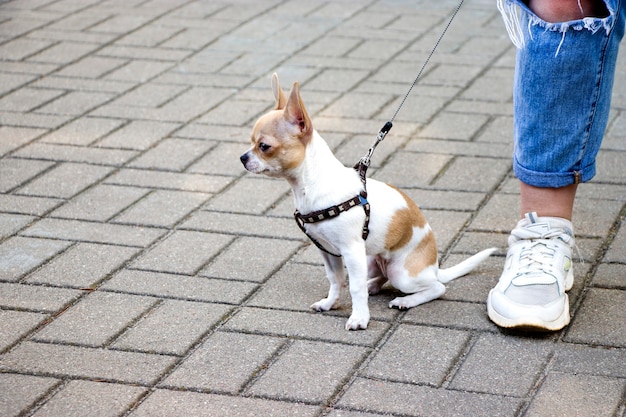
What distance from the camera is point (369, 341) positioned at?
10.0ft

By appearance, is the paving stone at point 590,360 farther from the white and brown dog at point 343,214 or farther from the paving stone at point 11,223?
the paving stone at point 11,223

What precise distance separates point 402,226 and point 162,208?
1318mm

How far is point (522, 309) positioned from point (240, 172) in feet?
5.90

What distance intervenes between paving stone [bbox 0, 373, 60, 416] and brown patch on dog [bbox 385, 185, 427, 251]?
1127 millimetres

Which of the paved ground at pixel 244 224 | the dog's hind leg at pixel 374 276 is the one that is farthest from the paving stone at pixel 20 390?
the dog's hind leg at pixel 374 276

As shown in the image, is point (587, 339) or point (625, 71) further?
point (625, 71)

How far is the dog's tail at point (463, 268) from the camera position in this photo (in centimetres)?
336

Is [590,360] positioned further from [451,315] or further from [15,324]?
[15,324]

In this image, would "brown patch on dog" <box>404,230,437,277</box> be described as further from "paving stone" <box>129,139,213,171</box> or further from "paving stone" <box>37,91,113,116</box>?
"paving stone" <box>37,91,113,116</box>

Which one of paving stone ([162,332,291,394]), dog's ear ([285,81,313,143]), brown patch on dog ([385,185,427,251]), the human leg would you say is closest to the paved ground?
paving stone ([162,332,291,394])

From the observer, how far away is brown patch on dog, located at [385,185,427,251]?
3166 mm

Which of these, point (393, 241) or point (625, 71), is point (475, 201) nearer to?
point (393, 241)

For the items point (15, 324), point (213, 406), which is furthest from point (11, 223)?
point (213, 406)

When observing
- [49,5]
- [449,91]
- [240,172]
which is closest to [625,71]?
[449,91]
